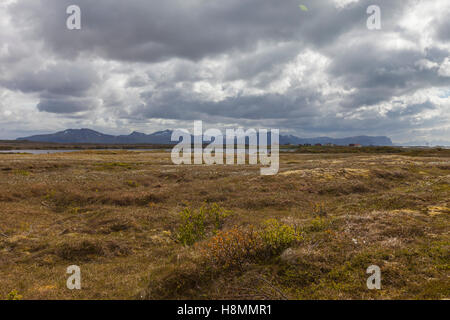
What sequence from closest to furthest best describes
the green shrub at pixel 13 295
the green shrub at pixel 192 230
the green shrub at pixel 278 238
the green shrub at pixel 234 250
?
1. the green shrub at pixel 13 295
2. the green shrub at pixel 234 250
3. the green shrub at pixel 278 238
4. the green shrub at pixel 192 230

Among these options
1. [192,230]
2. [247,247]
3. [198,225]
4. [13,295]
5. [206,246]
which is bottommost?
[192,230]


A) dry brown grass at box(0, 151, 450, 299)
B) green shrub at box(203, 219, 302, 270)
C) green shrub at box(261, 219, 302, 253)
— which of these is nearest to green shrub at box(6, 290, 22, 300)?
dry brown grass at box(0, 151, 450, 299)

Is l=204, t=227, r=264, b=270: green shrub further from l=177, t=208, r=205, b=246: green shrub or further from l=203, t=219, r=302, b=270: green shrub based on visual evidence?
l=177, t=208, r=205, b=246: green shrub

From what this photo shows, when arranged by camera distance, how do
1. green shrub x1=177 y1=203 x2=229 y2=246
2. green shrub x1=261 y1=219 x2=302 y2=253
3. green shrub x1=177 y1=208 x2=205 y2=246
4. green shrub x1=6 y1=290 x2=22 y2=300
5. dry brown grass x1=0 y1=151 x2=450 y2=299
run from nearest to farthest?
green shrub x1=6 y1=290 x2=22 y2=300 → dry brown grass x1=0 y1=151 x2=450 y2=299 → green shrub x1=261 y1=219 x2=302 y2=253 → green shrub x1=177 y1=208 x2=205 y2=246 → green shrub x1=177 y1=203 x2=229 y2=246

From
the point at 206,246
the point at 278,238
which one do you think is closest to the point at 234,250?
the point at 206,246

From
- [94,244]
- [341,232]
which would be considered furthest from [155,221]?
[341,232]

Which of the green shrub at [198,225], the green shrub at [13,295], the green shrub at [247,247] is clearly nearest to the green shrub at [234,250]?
the green shrub at [247,247]

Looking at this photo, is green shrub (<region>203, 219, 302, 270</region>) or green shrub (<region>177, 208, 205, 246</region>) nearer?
green shrub (<region>203, 219, 302, 270</region>)

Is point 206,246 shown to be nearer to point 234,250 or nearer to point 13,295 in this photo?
point 234,250

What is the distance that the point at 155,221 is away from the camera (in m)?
19.2

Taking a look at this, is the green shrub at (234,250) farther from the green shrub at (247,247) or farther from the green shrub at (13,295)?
the green shrub at (13,295)

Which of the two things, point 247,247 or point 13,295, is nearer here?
point 13,295

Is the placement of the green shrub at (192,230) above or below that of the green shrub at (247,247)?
below

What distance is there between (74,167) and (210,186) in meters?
32.7
